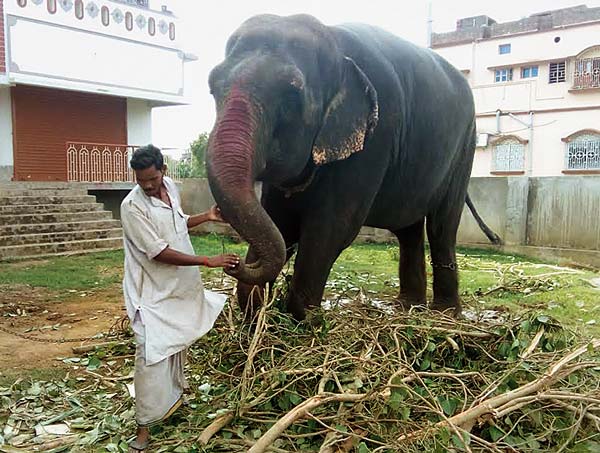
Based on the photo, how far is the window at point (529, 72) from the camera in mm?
22188

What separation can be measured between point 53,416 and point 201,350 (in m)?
1.03

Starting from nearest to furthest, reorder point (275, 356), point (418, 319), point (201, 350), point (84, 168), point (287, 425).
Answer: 1. point (287, 425)
2. point (275, 356)
3. point (418, 319)
4. point (201, 350)
5. point (84, 168)

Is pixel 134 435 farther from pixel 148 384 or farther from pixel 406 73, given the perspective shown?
pixel 406 73

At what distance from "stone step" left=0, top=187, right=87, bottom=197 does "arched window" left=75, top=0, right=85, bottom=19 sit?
422 centimetres

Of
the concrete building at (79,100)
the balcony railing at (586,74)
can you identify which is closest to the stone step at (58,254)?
the concrete building at (79,100)

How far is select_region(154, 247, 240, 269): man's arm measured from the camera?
2.60 meters

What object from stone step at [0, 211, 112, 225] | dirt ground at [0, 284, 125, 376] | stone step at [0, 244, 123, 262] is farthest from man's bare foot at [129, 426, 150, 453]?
stone step at [0, 211, 112, 225]

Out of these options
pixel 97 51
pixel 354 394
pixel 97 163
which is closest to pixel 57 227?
pixel 97 163

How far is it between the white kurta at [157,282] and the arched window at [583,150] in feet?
66.7

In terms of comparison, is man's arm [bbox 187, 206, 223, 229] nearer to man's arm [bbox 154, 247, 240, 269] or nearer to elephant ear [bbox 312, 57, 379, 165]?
man's arm [bbox 154, 247, 240, 269]

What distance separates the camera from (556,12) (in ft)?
71.3

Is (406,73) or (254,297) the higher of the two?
(406,73)

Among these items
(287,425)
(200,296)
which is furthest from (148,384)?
(287,425)

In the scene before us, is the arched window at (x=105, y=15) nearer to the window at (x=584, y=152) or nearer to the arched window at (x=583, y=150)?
the arched window at (x=583, y=150)
